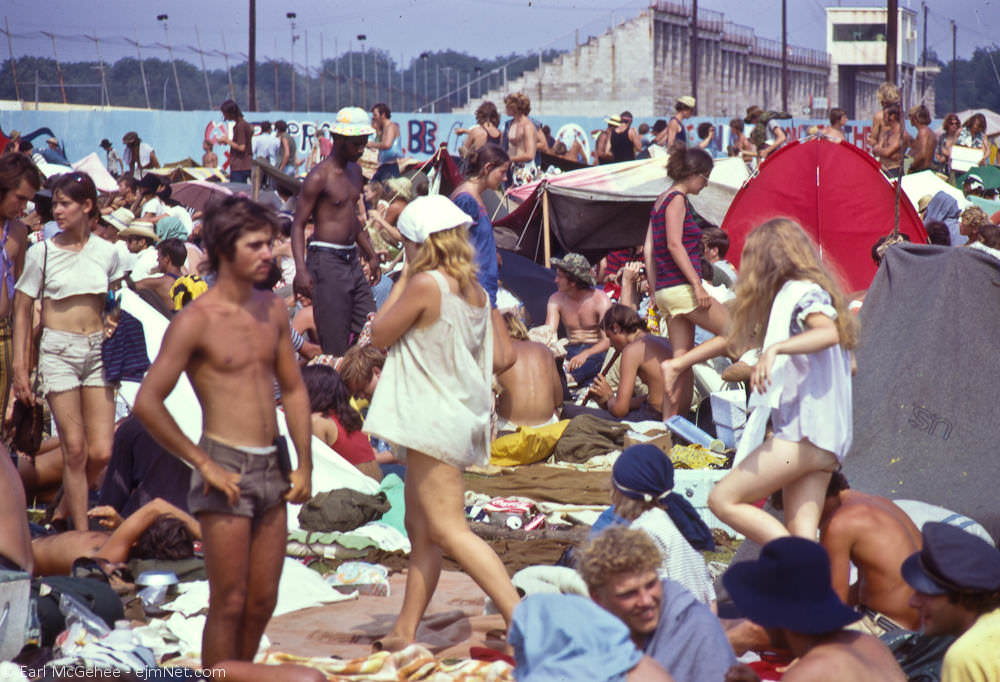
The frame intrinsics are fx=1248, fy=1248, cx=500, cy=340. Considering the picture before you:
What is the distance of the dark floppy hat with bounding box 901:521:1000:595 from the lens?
353 cm

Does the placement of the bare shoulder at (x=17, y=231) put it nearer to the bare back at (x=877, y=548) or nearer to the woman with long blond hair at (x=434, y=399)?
the woman with long blond hair at (x=434, y=399)

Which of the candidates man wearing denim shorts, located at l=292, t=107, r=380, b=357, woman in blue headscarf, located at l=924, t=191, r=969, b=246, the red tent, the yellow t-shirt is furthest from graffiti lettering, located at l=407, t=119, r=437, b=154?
the yellow t-shirt

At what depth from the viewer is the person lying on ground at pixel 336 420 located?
283 inches

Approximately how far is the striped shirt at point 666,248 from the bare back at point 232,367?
4893 millimetres

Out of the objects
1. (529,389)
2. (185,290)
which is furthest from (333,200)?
(529,389)

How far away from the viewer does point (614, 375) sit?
9539 mm

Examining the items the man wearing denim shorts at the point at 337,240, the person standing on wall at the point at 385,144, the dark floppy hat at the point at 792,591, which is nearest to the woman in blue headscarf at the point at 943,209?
the man wearing denim shorts at the point at 337,240

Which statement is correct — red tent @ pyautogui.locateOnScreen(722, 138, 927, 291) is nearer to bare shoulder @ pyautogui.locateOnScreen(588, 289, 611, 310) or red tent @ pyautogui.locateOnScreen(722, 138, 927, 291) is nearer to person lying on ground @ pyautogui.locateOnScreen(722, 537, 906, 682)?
bare shoulder @ pyautogui.locateOnScreen(588, 289, 611, 310)

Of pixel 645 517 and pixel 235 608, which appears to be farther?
pixel 645 517

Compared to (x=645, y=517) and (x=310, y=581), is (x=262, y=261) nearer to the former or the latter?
(x=645, y=517)

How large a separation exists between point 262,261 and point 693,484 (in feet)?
11.7

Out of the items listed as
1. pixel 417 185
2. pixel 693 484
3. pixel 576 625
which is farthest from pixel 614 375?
pixel 576 625

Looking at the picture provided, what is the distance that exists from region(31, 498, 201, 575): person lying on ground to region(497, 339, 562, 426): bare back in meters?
3.44

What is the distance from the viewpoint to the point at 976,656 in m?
3.34
